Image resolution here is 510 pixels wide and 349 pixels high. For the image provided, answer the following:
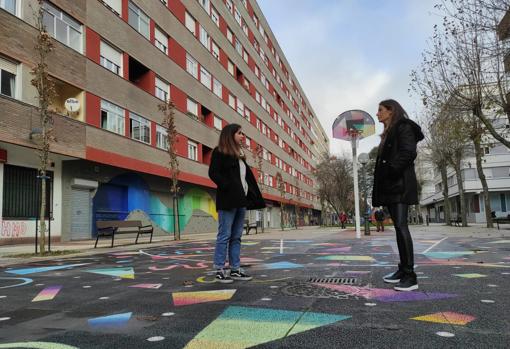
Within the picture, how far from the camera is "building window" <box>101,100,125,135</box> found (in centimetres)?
1955

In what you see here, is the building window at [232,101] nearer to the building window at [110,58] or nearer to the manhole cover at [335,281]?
the building window at [110,58]

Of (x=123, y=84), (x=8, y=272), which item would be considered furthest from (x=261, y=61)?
(x=8, y=272)

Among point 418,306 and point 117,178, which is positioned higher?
point 117,178

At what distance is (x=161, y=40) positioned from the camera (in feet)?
84.7

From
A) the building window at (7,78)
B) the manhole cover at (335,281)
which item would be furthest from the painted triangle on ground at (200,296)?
the building window at (7,78)

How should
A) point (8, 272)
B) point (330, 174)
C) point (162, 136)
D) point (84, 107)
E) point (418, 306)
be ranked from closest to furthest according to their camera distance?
1. point (418, 306)
2. point (8, 272)
3. point (84, 107)
4. point (162, 136)
5. point (330, 174)

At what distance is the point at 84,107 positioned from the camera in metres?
18.1

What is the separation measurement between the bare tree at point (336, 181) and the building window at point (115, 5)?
32.2 m

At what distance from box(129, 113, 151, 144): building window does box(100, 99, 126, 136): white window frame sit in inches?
30.8

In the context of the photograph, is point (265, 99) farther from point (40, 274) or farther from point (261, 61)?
point (40, 274)

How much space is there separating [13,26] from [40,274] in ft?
38.9

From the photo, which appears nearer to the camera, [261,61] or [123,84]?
[123,84]

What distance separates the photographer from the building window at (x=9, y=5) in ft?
48.1

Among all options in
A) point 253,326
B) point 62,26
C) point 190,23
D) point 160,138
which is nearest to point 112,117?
point 62,26
